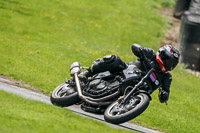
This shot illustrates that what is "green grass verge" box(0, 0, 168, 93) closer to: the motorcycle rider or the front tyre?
the motorcycle rider

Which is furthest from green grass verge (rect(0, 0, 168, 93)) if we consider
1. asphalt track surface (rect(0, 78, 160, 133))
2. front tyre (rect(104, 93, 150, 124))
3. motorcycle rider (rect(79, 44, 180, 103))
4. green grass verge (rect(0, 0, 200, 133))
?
front tyre (rect(104, 93, 150, 124))

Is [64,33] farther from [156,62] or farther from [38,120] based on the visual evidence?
[38,120]

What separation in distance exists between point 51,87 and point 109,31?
1422 centimetres

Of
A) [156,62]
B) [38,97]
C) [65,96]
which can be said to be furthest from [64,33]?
[156,62]

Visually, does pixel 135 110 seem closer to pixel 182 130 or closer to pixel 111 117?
pixel 111 117

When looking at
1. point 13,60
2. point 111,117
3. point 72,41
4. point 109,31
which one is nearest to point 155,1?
point 109,31

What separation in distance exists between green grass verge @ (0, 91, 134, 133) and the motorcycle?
0.64 m

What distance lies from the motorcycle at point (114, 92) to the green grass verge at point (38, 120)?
64cm

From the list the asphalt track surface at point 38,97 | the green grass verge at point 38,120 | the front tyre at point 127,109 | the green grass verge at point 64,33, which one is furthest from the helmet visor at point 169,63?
the green grass verge at point 64,33

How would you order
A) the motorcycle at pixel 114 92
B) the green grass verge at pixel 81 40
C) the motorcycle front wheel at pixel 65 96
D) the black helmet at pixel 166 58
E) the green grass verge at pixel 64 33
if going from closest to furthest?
the motorcycle at pixel 114 92
the black helmet at pixel 166 58
the motorcycle front wheel at pixel 65 96
the green grass verge at pixel 81 40
the green grass verge at pixel 64 33

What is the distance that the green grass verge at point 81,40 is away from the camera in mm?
13203

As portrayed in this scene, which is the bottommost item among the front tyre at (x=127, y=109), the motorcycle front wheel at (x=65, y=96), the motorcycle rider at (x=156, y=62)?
the motorcycle front wheel at (x=65, y=96)

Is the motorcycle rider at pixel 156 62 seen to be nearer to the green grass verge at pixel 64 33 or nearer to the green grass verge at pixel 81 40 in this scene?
the green grass verge at pixel 81 40

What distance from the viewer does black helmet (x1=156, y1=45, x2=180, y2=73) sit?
9.48 metres
